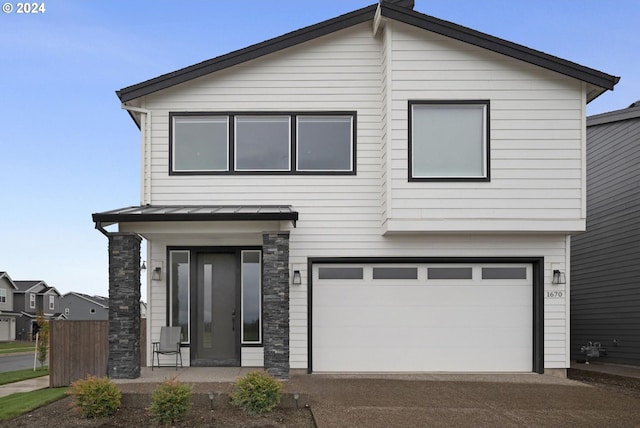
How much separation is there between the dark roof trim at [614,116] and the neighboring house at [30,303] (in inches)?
1847

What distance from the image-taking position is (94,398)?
24.6ft

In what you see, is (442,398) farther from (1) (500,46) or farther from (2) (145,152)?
(2) (145,152)

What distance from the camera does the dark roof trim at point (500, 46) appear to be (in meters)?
10.2

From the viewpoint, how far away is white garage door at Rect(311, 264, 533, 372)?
10789 millimetres

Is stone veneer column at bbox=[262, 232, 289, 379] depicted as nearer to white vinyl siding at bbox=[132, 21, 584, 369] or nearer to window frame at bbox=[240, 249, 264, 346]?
white vinyl siding at bbox=[132, 21, 584, 369]

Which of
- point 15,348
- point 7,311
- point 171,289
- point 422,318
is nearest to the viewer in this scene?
point 422,318

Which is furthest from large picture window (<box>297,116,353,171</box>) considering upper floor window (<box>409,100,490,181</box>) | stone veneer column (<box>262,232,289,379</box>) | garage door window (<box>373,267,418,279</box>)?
garage door window (<box>373,267,418,279</box>)

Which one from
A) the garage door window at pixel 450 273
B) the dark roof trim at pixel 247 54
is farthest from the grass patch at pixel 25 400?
the garage door window at pixel 450 273

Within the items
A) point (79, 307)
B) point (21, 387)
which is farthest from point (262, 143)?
point (79, 307)

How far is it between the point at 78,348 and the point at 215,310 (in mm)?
2429

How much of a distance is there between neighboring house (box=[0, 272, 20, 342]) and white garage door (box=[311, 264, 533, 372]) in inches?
1772

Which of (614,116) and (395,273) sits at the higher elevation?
(614,116)

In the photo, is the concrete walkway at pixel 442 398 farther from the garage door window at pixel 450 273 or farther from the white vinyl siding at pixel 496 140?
the white vinyl siding at pixel 496 140

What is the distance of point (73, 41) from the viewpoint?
13.3m
